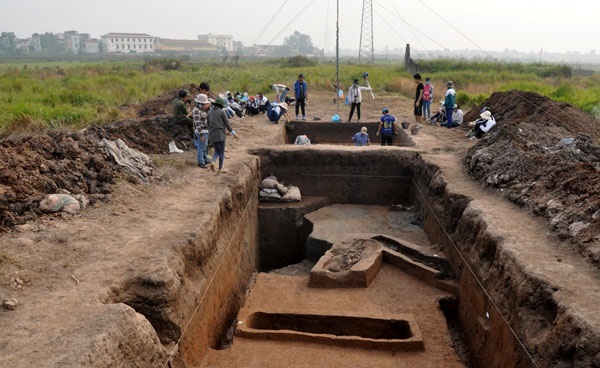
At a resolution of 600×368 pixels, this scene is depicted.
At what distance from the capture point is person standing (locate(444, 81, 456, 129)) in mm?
13648

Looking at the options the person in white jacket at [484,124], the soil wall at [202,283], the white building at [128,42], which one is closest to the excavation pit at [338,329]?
the soil wall at [202,283]

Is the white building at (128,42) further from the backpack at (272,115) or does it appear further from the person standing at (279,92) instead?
the backpack at (272,115)

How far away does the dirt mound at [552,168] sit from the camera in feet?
18.6

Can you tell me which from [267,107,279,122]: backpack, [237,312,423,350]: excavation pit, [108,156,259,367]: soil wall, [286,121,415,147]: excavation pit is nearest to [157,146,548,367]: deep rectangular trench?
[108,156,259,367]: soil wall

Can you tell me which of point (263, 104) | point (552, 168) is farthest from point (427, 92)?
point (552, 168)

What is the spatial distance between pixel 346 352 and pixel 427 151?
654cm

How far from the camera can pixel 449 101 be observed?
1383 centimetres

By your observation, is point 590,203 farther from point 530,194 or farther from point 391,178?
point 391,178

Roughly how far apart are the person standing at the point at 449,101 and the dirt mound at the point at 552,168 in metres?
2.19

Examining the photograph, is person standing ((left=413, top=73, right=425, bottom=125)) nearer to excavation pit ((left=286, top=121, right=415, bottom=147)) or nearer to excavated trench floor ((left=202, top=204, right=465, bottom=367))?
excavation pit ((left=286, top=121, right=415, bottom=147))

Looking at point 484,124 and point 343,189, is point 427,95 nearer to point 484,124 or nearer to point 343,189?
point 484,124

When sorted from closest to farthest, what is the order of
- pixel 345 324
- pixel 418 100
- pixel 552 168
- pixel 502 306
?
pixel 502 306
pixel 345 324
pixel 552 168
pixel 418 100

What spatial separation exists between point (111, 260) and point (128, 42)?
478ft

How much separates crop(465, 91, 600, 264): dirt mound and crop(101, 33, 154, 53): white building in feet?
454
